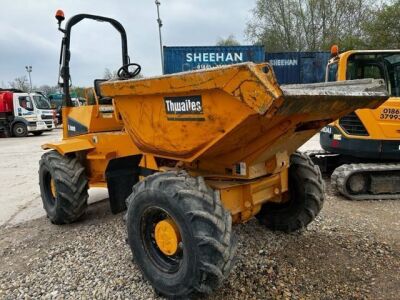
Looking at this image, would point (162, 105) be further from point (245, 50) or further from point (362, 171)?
point (245, 50)

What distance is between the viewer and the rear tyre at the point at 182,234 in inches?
104

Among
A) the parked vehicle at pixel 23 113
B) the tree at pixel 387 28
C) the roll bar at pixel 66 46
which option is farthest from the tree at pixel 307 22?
the roll bar at pixel 66 46

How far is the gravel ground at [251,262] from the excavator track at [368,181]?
853 mm

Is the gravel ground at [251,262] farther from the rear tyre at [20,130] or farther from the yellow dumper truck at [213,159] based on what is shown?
the rear tyre at [20,130]

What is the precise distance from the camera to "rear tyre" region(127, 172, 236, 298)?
2.65 metres

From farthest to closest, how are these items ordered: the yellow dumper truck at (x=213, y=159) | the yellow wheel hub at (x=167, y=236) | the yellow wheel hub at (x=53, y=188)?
the yellow wheel hub at (x=53, y=188), the yellow wheel hub at (x=167, y=236), the yellow dumper truck at (x=213, y=159)

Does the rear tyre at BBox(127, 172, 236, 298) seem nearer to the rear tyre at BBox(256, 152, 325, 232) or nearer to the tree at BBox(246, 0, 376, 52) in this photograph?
the rear tyre at BBox(256, 152, 325, 232)

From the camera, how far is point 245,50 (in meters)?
18.2

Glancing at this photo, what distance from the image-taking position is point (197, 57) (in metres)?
17.5

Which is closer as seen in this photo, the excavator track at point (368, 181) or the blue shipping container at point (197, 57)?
the excavator track at point (368, 181)

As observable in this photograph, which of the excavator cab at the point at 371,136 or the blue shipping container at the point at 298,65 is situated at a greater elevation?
the blue shipping container at the point at 298,65

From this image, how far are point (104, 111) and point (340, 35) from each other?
27.5m

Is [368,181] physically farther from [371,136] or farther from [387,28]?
[387,28]

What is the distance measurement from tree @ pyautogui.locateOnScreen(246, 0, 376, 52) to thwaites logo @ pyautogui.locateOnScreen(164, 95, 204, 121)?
27509 millimetres
